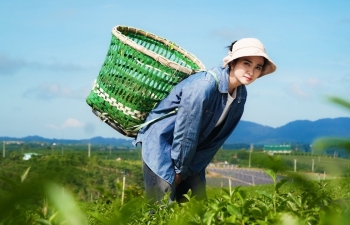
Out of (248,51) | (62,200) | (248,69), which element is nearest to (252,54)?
(248,51)

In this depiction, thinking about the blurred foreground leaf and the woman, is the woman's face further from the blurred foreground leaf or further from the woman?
the blurred foreground leaf

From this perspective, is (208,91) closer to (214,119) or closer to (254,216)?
(214,119)

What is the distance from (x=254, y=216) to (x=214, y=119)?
2667 millimetres

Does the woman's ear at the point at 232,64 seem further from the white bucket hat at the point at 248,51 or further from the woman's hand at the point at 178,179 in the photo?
the woman's hand at the point at 178,179

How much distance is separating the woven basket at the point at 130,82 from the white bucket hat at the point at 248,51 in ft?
1.07

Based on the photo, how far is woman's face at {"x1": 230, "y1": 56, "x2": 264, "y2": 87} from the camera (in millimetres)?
3494

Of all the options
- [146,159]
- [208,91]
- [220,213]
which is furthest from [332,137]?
[146,159]

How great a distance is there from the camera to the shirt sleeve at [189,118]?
3436mm

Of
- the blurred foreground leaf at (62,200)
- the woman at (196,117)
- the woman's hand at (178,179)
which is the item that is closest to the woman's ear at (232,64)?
the woman at (196,117)

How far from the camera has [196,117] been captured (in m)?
3.45

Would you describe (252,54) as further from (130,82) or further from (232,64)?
(130,82)

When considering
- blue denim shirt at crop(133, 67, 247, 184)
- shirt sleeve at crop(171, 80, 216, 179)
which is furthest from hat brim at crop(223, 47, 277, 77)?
shirt sleeve at crop(171, 80, 216, 179)

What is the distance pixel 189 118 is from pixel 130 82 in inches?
21.5

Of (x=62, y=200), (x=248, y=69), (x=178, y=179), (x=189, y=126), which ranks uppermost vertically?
(x=248, y=69)
